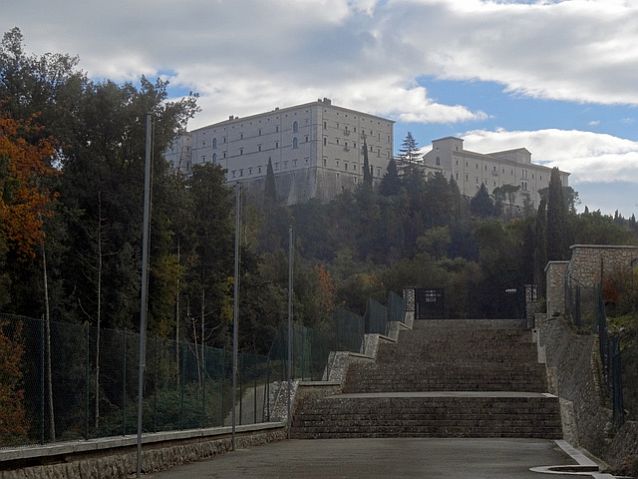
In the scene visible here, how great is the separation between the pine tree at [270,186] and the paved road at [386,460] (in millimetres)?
121859

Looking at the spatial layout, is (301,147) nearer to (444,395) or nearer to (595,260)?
(595,260)

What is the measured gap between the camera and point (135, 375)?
19.5 metres

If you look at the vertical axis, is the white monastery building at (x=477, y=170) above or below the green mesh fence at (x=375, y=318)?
above

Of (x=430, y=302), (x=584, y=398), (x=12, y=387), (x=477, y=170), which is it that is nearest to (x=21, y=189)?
(x=584, y=398)

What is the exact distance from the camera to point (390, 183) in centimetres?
16025

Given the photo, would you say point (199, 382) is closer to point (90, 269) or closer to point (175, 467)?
point (175, 467)

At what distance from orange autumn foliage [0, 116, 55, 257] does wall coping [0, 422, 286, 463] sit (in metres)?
12.7

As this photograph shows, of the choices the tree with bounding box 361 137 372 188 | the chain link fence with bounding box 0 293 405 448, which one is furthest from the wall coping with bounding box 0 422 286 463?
the tree with bounding box 361 137 372 188

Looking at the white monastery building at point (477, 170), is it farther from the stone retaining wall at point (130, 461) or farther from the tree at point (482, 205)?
the stone retaining wall at point (130, 461)

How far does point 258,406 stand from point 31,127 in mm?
15329

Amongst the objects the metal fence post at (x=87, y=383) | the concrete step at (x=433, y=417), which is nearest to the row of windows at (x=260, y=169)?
the concrete step at (x=433, y=417)

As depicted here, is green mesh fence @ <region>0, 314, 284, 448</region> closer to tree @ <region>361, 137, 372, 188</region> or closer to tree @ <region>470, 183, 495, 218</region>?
tree @ <region>361, 137, 372, 188</region>

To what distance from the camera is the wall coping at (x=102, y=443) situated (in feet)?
44.0

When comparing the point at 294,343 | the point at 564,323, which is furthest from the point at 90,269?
the point at 564,323
